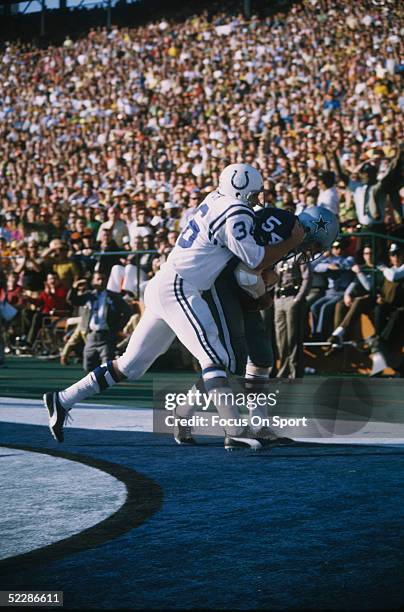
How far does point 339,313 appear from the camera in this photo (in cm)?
1255

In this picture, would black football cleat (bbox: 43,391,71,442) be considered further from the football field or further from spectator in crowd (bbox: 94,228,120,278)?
spectator in crowd (bbox: 94,228,120,278)

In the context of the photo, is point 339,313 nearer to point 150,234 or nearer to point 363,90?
point 150,234

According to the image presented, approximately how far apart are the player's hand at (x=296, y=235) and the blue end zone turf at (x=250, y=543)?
1.24 m

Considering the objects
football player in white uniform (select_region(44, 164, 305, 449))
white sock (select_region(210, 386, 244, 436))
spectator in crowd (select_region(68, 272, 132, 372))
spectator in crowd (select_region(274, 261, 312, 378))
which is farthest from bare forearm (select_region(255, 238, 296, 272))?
spectator in crowd (select_region(68, 272, 132, 372))

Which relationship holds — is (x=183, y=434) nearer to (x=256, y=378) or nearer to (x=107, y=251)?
(x=256, y=378)

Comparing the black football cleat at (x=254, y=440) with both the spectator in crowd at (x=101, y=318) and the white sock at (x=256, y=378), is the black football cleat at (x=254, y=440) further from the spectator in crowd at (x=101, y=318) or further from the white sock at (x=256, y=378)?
the spectator in crowd at (x=101, y=318)

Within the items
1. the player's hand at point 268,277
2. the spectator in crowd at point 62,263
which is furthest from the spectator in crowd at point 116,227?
the player's hand at point 268,277

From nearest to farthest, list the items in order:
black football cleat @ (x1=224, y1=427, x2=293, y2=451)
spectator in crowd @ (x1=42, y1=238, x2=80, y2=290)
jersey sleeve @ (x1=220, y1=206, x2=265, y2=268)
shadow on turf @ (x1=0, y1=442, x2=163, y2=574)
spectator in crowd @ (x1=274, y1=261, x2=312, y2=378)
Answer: shadow on turf @ (x1=0, y1=442, x2=163, y2=574)
jersey sleeve @ (x1=220, y1=206, x2=265, y2=268)
black football cleat @ (x1=224, y1=427, x2=293, y2=451)
spectator in crowd @ (x1=274, y1=261, x2=312, y2=378)
spectator in crowd @ (x1=42, y1=238, x2=80, y2=290)

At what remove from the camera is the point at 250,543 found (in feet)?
11.5

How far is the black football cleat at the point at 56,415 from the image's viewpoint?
5.92 m

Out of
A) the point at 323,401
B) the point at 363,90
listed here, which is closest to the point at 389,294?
the point at 323,401

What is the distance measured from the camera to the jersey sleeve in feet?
18.1

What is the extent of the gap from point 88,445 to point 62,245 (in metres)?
10.3


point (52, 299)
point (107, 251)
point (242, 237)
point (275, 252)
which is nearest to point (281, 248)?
point (275, 252)
